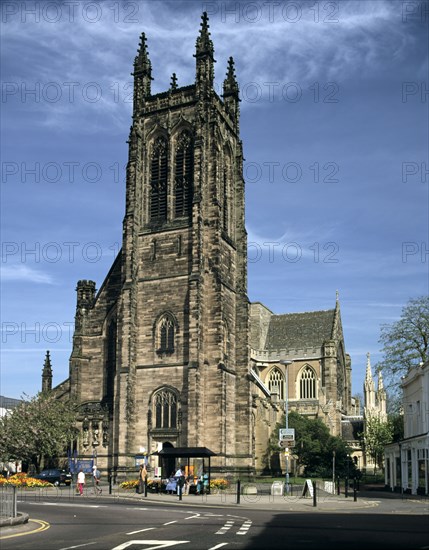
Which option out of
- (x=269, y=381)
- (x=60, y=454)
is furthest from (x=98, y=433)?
(x=269, y=381)

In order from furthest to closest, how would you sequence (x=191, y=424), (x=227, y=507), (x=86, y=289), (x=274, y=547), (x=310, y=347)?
1. (x=310, y=347)
2. (x=86, y=289)
3. (x=191, y=424)
4. (x=227, y=507)
5. (x=274, y=547)

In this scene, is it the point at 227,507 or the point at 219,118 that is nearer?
the point at 227,507

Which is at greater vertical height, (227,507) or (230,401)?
(230,401)

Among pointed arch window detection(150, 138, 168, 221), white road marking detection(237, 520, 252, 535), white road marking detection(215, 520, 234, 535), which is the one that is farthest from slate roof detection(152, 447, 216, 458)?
pointed arch window detection(150, 138, 168, 221)

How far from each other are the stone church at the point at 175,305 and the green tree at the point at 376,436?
Result: 1899cm

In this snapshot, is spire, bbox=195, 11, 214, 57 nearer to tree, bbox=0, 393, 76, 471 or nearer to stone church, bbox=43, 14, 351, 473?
stone church, bbox=43, 14, 351, 473

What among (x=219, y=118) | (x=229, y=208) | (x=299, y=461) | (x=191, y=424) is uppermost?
(x=219, y=118)

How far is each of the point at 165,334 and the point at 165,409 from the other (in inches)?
221

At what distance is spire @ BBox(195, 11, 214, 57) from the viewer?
59.1 m

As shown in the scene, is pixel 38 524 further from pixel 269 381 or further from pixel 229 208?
pixel 269 381

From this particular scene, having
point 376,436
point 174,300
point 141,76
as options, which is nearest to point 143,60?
point 141,76

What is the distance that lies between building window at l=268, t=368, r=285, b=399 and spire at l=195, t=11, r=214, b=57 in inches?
1558

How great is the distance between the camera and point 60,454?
180ft

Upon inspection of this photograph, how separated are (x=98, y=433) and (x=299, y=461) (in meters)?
19.7
